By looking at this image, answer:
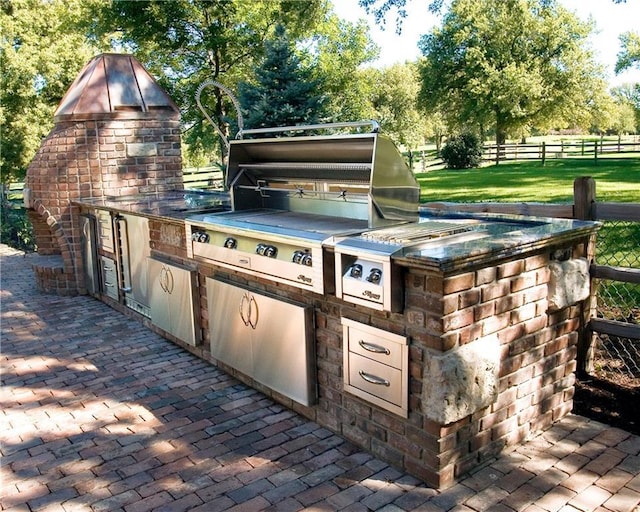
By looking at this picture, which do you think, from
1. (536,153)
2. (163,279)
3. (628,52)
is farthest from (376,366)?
(628,52)

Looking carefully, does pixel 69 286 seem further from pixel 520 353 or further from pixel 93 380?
pixel 520 353

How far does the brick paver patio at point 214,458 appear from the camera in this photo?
2779 millimetres

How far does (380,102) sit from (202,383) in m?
37.9

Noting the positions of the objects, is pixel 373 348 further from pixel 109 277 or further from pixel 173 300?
pixel 109 277

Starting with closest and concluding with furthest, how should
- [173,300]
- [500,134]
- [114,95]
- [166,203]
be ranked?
[173,300] < [166,203] < [114,95] < [500,134]

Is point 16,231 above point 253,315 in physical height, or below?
below

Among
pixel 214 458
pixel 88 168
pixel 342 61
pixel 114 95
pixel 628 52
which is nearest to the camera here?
pixel 214 458

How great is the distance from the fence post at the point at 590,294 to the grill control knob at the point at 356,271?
181 cm

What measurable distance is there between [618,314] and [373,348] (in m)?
2.69

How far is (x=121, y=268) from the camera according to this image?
600 cm

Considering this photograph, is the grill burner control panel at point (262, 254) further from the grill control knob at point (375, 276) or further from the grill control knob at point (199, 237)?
the grill control knob at point (375, 276)

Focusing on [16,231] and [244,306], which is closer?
[244,306]

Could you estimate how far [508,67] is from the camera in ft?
86.8

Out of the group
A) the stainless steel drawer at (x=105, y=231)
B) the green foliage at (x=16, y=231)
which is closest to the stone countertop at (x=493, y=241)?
the stainless steel drawer at (x=105, y=231)
